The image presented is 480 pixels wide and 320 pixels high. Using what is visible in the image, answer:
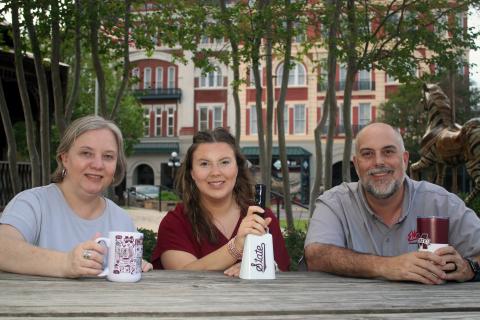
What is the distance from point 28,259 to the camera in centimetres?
241

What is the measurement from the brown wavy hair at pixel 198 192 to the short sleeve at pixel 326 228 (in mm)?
367

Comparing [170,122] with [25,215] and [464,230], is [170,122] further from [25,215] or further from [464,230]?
[25,215]

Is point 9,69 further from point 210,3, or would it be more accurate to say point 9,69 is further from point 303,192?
point 303,192

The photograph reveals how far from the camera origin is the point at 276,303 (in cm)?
191

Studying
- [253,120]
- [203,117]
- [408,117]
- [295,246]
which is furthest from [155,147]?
[295,246]

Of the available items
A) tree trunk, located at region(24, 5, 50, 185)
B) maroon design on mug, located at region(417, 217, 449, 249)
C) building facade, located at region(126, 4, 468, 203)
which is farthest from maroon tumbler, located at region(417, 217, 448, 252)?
building facade, located at region(126, 4, 468, 203)

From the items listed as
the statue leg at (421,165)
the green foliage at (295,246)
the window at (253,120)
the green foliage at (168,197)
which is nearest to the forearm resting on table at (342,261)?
the green foliage at (295,246)

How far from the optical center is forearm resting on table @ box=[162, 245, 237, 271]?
2.77m

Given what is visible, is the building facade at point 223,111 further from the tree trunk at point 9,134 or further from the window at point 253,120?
the tree trunk at point 9,134

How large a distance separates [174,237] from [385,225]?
114 cm

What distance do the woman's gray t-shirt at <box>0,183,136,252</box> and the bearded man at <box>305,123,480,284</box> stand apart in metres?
1.08

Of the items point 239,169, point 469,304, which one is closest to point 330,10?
point 239,169

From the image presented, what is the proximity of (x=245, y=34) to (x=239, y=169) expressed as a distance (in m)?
5.85

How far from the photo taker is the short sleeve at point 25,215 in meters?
2.65
